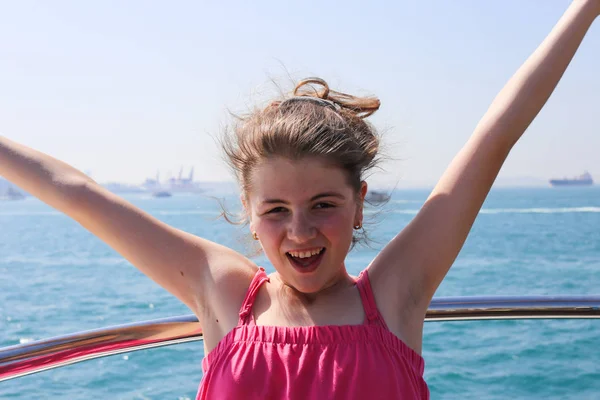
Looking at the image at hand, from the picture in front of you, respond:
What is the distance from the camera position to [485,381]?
840 cm

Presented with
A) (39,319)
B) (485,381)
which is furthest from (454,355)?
(39,319)

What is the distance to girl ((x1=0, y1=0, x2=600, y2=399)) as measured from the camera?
1371 millimetres

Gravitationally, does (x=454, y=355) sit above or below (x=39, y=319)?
below

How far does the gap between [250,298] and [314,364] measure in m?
0.23

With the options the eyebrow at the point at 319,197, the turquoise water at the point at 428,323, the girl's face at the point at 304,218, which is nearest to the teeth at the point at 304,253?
the girl's face at the point at 304,218

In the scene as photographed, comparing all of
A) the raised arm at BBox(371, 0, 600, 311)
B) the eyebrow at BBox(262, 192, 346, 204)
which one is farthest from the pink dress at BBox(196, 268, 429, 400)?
the eyebrow at BBox(262, 192, 346, 204)

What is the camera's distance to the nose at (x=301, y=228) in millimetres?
1374

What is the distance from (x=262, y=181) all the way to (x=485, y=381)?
25.2 ft

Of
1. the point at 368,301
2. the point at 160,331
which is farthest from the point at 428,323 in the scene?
the point at 368,301

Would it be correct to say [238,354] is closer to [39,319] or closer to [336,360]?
[336,360]

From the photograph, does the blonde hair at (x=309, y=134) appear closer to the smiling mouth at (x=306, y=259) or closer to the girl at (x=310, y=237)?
the girl at (x=310, y=237)

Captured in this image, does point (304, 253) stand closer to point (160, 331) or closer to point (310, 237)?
point (310, 237)

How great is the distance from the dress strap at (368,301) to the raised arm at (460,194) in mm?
28

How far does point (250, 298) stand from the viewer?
1.47 meters
